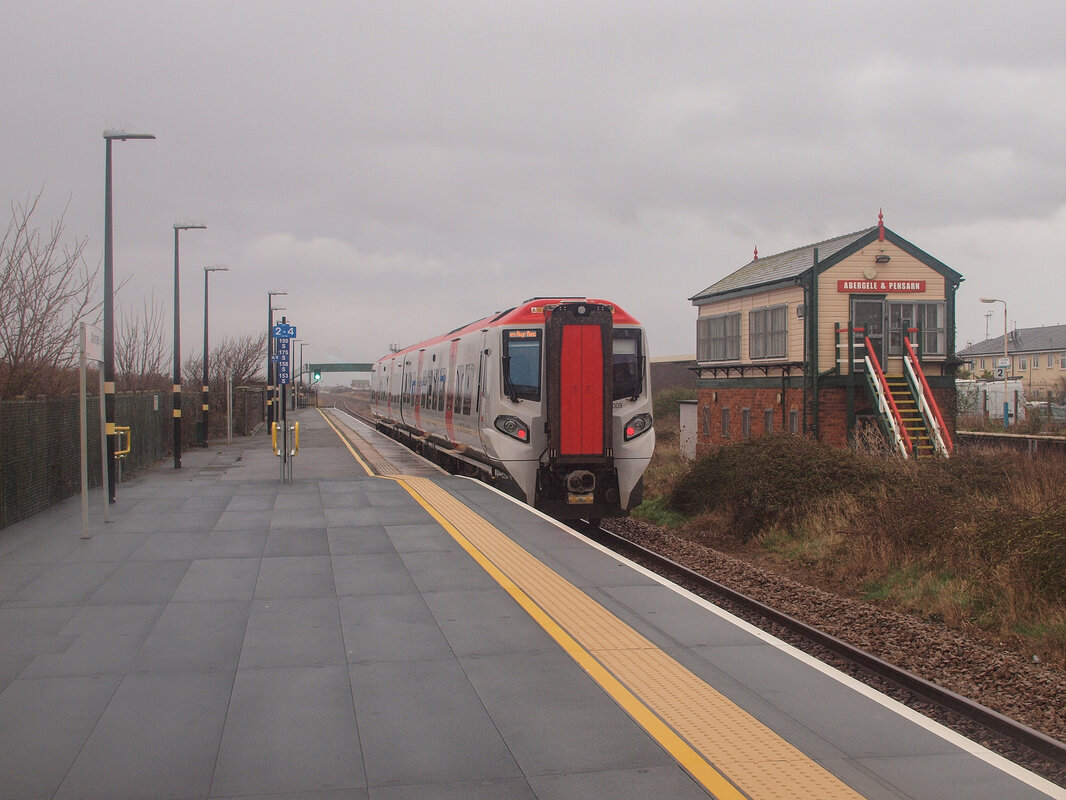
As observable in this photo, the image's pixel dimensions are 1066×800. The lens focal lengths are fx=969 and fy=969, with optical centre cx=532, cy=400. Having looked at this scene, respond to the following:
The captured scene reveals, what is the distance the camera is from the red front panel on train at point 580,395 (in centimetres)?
1344

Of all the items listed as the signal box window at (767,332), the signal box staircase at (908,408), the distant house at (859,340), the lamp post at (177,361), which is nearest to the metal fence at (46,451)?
the lamp post at (177,361)

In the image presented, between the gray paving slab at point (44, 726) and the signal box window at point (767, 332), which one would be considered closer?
the gray paving slab at point (44, 726)

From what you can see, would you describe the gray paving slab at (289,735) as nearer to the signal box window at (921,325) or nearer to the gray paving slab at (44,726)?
the gray paving slab at (44,726)

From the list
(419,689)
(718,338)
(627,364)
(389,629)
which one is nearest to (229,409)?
(718,338)

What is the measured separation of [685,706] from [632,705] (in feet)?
0.96

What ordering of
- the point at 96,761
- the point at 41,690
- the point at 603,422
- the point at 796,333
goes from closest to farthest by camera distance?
the point at 96,761 < the point at 41,690 < the point at 603,422 < the point at 796,333

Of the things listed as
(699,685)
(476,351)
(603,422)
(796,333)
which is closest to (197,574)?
(699,685)

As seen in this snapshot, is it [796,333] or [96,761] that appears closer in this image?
[96,761]

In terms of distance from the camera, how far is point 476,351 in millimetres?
16359

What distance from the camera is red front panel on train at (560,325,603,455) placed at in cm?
1344

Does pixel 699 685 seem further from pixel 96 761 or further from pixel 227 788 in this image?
pixel 96 761

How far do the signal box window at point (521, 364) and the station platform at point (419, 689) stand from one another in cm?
440

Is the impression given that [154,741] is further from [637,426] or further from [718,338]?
[718,338]

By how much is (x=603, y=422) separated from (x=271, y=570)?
5822 millimetres
